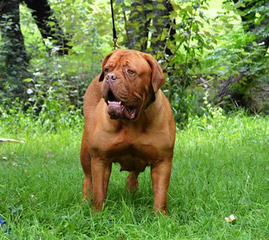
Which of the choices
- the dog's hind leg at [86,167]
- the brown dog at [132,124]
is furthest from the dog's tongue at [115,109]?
the dog's hind leg at [86,167]

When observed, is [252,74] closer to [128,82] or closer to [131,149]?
[131,149]

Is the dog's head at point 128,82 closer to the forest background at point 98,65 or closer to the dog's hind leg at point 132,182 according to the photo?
the dog's hind leg at point 132,182

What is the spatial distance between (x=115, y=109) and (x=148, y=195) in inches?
51.4

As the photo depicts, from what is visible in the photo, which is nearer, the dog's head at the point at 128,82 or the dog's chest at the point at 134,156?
the dog's head at the point at 128,82

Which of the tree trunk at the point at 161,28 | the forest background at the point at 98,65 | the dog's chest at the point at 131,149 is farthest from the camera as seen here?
the forest background at the point at 98,65

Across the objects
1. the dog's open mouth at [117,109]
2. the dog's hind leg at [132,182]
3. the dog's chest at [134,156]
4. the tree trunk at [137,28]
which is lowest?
the dog's hind leg at [132,182]

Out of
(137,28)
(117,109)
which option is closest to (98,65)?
(137,28)

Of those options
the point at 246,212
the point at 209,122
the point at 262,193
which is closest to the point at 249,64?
the point at 209,122

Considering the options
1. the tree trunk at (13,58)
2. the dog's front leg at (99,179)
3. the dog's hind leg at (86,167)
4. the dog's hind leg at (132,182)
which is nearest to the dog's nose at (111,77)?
the dog's front leg at (99,179)

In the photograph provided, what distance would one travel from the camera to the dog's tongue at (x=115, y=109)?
3.34 meters

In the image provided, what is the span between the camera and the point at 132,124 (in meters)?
3.60

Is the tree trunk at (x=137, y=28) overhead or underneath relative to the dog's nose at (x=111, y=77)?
underneath

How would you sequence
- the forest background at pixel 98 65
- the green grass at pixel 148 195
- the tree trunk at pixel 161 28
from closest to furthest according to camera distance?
the green grass at pixel 148 195 < the tree trunk at pixel 161 28 < the forest background at pixel 98 65

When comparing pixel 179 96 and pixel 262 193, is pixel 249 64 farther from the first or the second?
pixel 262 193
